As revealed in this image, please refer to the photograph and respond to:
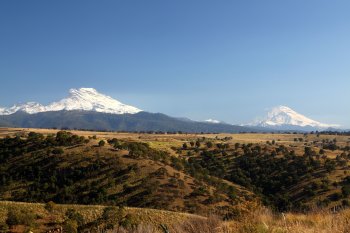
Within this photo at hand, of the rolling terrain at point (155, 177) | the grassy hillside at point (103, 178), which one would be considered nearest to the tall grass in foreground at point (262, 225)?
the rolling terrain at point (155, 177)

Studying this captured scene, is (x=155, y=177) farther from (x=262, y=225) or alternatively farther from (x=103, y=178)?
(x=262, y=225)

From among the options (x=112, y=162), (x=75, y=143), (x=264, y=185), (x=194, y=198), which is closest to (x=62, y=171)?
(x=112, y=162)

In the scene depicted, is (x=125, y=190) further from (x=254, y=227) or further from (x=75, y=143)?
(x=254, y=227)

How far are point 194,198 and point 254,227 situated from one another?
80819 millimetres

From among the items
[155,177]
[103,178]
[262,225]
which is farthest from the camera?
[155,177]

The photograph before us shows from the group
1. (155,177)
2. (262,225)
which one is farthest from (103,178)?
(262,225)

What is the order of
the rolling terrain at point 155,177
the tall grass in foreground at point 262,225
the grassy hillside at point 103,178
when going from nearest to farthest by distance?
the tall grass in foreground at point 262,225
the grassy hillside at point 103,178
the rolling terrain at point 155,177

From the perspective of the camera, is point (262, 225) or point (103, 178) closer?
point (262, 225)

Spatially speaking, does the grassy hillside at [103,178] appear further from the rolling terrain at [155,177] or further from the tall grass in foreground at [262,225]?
the tall grass in foreground at [262,225]

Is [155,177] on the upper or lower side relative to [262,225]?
lower

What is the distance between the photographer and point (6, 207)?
55156 mm

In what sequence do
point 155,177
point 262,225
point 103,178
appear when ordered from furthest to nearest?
point 155,177, point 103,178, point 262,225

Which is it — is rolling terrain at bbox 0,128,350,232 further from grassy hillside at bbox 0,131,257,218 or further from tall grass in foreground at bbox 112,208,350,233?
tall grass in foreground at bbox 112,208,350,233

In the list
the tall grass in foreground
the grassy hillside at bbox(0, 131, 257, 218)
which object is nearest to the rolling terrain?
the grassy hillside at bbox(0, 131, 257, 218)
